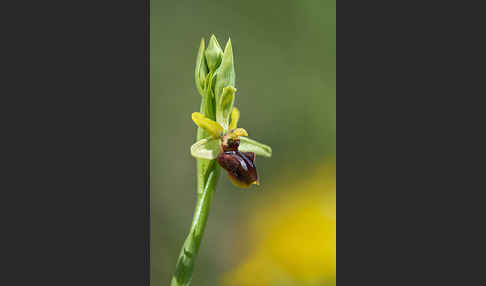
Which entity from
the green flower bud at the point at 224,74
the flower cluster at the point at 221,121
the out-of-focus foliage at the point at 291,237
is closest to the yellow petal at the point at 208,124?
the flower cluster at the point at 221,121

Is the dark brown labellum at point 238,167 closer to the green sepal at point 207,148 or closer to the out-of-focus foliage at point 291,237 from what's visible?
the green sepal at point 207,148

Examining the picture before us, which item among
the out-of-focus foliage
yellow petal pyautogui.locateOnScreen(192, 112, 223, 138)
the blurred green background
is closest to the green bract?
yellow petal pyautogui.locateOnScreen(192, 112, 223, 138)

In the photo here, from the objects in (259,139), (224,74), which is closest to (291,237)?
(259,139)

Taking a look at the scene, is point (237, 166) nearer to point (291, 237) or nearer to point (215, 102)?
point (215, 102)

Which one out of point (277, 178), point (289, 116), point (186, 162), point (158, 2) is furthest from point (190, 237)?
point (158, 2)

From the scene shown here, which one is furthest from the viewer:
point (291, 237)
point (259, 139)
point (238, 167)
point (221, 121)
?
point (259, 139)
